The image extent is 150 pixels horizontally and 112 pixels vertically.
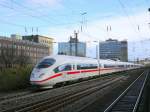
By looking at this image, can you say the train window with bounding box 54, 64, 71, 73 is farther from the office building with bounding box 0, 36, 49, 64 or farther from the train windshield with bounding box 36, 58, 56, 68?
the office building with bounding box 0, 36, 49, 64

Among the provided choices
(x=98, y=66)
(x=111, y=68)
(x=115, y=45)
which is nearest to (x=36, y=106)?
(x=98, y=66)

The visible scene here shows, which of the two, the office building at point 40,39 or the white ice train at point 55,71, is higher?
the office building at point 40,39

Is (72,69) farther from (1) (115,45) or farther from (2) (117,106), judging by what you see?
(1) (115,45)

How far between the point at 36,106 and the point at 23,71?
15568 mm

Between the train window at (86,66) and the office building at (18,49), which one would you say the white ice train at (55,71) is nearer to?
the train window at (86,66)

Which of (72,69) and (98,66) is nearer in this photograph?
(72,69)

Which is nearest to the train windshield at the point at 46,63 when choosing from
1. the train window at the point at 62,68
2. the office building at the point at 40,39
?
the train window at the point at 62,68

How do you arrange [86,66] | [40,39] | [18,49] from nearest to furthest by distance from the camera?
[86,66]
[40,39]
[18,49]

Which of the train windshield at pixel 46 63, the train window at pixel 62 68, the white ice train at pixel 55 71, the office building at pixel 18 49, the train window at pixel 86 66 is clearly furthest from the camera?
the office building at pixel 18 49

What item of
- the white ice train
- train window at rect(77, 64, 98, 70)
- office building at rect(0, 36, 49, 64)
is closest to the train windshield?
the white ice train

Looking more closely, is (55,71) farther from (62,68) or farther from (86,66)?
(86,66)

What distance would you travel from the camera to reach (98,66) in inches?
1897

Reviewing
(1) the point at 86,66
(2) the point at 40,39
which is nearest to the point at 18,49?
(2) the point at 40,39

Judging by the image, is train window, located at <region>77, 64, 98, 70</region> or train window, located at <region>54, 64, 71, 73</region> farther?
train window, located at <region>77, 64, 98, 70</region>
